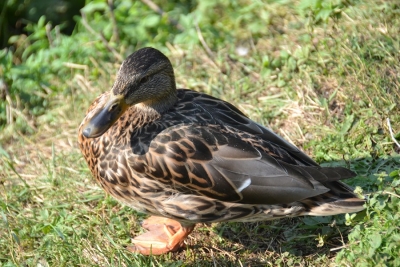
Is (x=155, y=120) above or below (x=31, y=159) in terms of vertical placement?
above

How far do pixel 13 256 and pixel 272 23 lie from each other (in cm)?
341

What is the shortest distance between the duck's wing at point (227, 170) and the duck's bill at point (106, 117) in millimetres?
266

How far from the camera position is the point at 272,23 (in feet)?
19.7

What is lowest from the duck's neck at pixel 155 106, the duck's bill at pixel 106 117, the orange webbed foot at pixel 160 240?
the orange webbed foot at pixel 160 240

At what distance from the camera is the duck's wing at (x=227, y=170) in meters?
3.53

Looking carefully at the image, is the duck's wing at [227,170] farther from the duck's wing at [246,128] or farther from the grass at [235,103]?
the grass at [235,103]

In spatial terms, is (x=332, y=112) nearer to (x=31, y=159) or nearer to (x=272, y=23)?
(x=272, y=23)

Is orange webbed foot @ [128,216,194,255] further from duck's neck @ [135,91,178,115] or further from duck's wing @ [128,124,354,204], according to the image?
duck's neck @ [135,91,178,115]

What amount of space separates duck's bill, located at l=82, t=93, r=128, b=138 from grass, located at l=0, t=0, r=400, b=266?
32.9 inches

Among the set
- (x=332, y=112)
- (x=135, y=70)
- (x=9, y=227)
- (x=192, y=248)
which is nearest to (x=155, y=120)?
(x=135, y=70)

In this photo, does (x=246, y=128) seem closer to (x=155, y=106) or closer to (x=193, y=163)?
(x=193, y=163)

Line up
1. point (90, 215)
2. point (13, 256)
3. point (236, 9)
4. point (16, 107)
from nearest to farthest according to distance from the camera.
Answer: point (13, 256), point (90, 215), point (16, 107), point (236, 9)

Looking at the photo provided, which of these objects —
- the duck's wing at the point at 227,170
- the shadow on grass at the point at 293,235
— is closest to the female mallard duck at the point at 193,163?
the duck's wing at the point at 227,170

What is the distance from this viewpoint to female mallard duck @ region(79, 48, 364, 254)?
3549 millimetres
